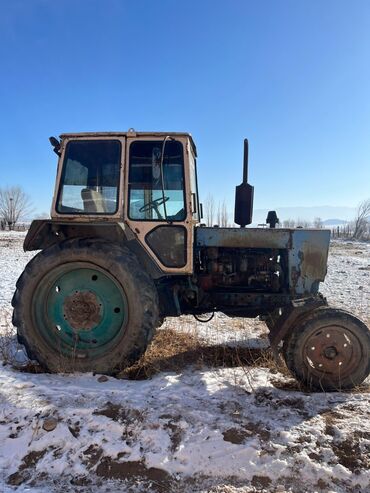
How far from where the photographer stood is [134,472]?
7.90 ft

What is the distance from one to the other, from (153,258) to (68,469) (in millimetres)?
2105

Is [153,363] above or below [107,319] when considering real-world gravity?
below

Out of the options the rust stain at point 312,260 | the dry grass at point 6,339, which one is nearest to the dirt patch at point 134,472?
the dry grass at point 6,339

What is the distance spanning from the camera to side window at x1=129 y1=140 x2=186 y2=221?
157 inches

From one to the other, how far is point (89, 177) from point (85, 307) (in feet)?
4.74

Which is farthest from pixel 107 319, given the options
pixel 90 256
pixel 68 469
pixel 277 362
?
pixel 277 362

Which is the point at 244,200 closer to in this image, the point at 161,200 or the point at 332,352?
the point at 161,200

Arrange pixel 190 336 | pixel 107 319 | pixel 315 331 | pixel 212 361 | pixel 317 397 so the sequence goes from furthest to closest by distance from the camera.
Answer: pixel 190 336 → pixel 212 361 → pixel 107 319 → pixel 315 331 → pixel 317 397

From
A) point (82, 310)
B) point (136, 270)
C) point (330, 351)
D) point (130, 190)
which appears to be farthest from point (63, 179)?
point (330, 351)

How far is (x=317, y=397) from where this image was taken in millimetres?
3348

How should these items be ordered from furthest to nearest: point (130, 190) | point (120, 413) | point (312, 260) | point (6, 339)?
1. point (6, 339)
2. point (312, 260)
3. point (130, 190)
4. point (120, 413)

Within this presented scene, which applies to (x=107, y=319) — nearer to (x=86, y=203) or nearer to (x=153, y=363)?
(x=153, y=363)

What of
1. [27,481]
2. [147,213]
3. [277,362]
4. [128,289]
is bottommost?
[27,481]

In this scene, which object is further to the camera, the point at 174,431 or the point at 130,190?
the point at 130,190
